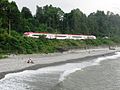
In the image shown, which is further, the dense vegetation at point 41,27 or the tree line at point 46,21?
the tree line at point 46,21

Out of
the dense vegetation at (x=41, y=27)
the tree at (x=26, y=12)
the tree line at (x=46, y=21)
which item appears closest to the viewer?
the dense vegetation at (x=41, y=27)

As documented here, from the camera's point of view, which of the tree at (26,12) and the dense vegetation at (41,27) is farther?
the tree at (26,12)

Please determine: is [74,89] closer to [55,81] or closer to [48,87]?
[48,87]

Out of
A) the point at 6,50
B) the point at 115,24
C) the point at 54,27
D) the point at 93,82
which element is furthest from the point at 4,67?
the point at 115,24

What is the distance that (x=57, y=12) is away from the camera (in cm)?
11300

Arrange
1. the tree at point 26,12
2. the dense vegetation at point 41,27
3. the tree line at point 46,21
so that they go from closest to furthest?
1. the dense vegetation at point 41,27
2. the tree line at point 46,21
3. the tree at point 26,12

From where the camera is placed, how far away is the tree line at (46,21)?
73750mm

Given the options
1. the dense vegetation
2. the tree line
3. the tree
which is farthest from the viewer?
the tree

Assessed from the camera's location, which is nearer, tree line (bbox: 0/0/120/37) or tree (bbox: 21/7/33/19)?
tree line (bbox: 0/0/120/37)

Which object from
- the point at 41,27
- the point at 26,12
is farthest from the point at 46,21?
the point at 26,12

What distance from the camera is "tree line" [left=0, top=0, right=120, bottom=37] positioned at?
2904 inches

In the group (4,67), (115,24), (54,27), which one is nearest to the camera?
(4,67)

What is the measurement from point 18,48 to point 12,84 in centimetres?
3050

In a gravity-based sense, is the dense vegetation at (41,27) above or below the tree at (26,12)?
below
